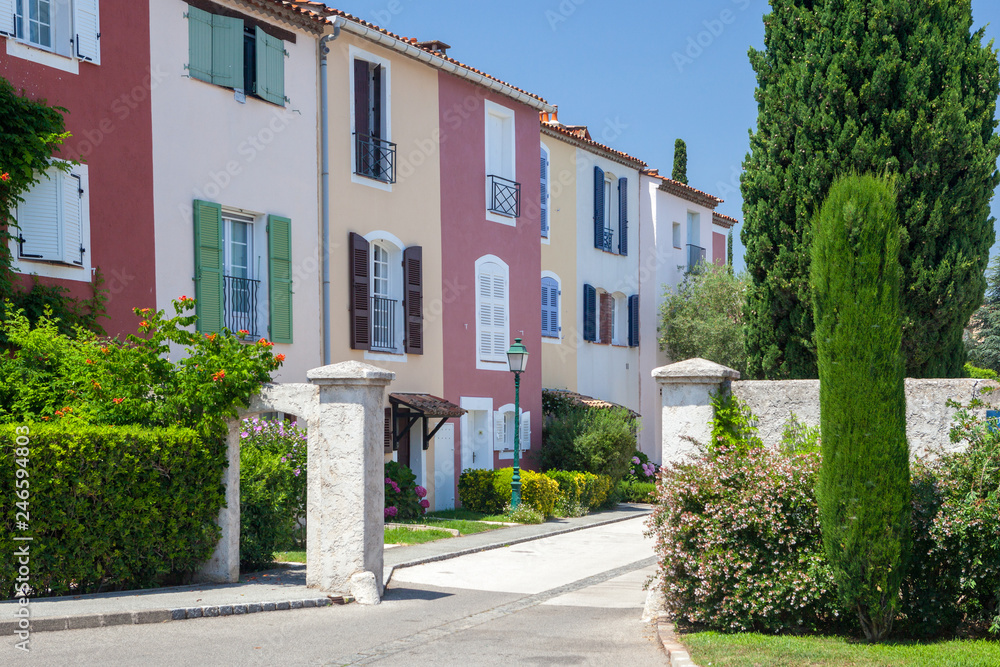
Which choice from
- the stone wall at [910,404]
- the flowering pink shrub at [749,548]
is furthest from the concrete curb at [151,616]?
the stone wall at [910,404]

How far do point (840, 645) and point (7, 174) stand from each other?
1040 centimetres

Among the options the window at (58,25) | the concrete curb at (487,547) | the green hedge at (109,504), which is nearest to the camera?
the green hedge at (109,504)

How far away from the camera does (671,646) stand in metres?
8.67

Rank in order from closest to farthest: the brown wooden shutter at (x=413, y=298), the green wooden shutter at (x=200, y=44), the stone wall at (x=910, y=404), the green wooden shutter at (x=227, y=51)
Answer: the stone wall at (x=910, y=404) < the green wooden shutter at (x=200, y=44) < the green wooden shutter at (x=227, y=51) < the brown wooden shutter at (x=413, y=298)

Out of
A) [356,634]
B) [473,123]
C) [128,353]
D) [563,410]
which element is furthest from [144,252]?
[563,410]

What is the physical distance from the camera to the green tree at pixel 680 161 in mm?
38406

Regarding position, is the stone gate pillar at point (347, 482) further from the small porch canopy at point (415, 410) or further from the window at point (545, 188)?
the window at point (545, 188)

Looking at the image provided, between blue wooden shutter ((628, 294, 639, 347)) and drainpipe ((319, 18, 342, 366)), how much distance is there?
524 inches

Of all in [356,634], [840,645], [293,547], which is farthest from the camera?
[293,547]

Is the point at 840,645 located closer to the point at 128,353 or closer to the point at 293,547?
the point at 128,353

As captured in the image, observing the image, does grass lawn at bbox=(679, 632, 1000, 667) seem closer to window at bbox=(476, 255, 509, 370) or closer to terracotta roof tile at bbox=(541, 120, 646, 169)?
window at bbox=(476, 255, 509, 370)

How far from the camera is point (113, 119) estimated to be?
14.3 metres

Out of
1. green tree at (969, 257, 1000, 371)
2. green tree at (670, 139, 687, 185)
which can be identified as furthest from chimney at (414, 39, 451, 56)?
green tree at (969, 257, 1000, 371)

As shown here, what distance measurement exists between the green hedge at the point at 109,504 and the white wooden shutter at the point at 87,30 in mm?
5611
